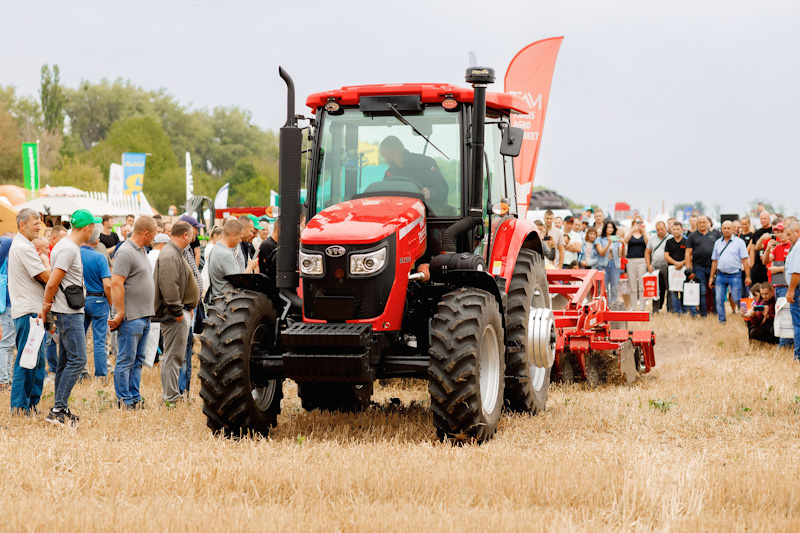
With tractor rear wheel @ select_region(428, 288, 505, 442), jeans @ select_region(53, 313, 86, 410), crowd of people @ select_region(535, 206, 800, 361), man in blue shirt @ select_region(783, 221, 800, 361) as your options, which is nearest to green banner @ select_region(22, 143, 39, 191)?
crowd of people @ select_region(535, 206, 800, 361)

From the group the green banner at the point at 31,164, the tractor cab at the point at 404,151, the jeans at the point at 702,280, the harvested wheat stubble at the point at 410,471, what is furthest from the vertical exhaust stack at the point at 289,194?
the green banner at the point at 31,164

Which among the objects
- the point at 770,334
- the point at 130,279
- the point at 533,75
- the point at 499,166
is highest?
the point at 533,75

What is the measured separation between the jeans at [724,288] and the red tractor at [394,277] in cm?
936

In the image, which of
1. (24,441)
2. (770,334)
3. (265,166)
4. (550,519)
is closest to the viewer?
(550,519)

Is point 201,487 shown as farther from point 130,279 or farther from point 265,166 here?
point 265,166

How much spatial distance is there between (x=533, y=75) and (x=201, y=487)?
12.5 meters

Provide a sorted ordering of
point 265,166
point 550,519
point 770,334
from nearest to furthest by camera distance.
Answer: point 550,519 < point 770,334 < point 265,166

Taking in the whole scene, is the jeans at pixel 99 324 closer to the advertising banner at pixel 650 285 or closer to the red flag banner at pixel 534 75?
the advertising banner at pixel 650 285

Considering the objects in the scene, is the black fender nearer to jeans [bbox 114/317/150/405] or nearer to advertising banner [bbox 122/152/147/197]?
jeans [bbox 114/317/150/405]

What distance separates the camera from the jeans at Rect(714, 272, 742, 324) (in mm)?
16656

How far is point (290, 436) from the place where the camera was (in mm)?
7516

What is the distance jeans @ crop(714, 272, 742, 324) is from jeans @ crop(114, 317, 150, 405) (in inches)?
436

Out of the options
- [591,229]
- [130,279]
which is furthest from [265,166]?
[130,279]

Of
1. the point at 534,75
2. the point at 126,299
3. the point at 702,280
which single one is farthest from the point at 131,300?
the point at 702,280
